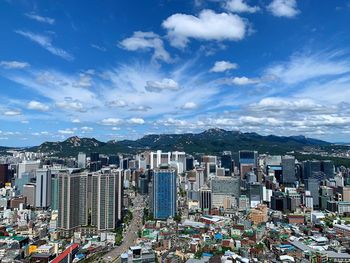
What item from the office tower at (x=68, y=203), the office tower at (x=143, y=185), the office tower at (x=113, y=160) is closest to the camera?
the office tower at (x=68, y=203)

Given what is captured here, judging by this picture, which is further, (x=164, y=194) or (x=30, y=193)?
(x=30, y=193)

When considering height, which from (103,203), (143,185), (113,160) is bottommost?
(143,185)

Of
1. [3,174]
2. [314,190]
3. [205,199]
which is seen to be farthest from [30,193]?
[314,190]

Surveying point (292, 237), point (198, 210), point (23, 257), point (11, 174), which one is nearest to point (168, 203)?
point (198, 210)

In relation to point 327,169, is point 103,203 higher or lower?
lower

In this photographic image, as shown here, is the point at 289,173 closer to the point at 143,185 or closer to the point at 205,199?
the point at 205,199

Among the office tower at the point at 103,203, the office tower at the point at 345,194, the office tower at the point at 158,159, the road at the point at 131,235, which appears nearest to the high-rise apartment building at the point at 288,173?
the office tower at the point at 345,194

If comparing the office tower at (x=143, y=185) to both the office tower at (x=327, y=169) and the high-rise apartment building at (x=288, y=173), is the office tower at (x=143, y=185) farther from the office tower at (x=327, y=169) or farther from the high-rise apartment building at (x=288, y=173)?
the office tower at (x=327, y=169)
